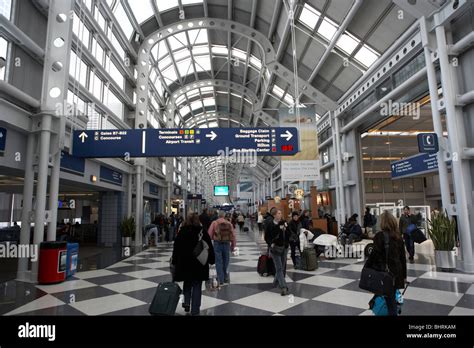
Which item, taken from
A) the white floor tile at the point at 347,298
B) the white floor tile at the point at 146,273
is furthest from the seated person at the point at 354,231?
the white floor tile at the point at 146,273

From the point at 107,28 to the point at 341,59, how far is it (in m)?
10.8

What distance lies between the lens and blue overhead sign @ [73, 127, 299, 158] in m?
8.88

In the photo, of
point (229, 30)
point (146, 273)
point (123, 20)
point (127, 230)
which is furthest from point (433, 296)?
point (123, 20)

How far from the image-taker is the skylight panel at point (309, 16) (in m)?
11.8

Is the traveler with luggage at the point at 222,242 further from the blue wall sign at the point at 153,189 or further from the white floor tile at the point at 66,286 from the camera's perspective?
the blue wall sign at the point at 153,189

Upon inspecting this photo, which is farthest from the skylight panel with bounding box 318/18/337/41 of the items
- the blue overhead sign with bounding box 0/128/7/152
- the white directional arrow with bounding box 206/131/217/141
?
the blue overhead sign with bounding box 0/128/7/152

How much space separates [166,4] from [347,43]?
9.77m

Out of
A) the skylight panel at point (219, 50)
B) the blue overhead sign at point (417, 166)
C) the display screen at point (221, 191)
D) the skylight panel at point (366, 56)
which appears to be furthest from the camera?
the display screen at point (221, 191)

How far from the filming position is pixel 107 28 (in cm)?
1289

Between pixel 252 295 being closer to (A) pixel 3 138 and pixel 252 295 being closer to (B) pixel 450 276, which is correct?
(B) pixel 450 276

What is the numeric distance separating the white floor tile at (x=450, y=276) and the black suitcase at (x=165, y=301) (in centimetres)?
563

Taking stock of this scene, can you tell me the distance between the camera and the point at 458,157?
23.0 feet
